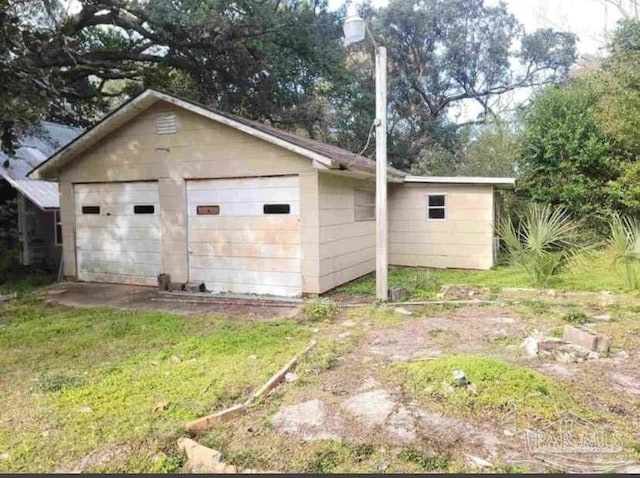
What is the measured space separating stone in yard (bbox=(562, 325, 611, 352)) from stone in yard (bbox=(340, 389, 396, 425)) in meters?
2.48

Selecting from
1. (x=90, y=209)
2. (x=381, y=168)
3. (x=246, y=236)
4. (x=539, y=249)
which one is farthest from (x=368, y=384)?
(x=90, y=209)

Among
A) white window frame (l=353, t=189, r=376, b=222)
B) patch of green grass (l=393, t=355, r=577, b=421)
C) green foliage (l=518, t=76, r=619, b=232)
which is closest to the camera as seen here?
patch of green grass (l=393, t=355, r=577, b=421)

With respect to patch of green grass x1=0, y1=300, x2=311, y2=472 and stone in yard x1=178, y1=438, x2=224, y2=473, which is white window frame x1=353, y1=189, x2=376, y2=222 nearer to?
patch of green grass x1=0, y1=300, x2=311, y2=472

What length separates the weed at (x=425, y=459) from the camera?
2.85 meters

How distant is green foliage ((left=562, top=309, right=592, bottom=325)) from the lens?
20.1ft

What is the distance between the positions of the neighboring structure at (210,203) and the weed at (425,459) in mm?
5253

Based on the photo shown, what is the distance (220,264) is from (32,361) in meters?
4.19

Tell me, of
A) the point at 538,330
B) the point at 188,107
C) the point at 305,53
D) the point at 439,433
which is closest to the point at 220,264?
the point at 188,107

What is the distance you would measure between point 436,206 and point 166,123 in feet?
22.1

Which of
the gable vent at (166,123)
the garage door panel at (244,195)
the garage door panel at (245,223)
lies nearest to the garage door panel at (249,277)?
the garage door panel at (245,223)

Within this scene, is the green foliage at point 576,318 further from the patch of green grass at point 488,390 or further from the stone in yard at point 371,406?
the stone in yard at point 371,406

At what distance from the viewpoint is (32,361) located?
5.21m

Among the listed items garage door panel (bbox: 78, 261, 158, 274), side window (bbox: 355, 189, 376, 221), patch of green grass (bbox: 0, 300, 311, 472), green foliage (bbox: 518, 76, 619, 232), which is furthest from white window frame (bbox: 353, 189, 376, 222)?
green foliage (bbox: 518, 76, 619, 232)

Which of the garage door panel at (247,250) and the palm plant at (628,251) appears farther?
the garage door panel at (247,250)
